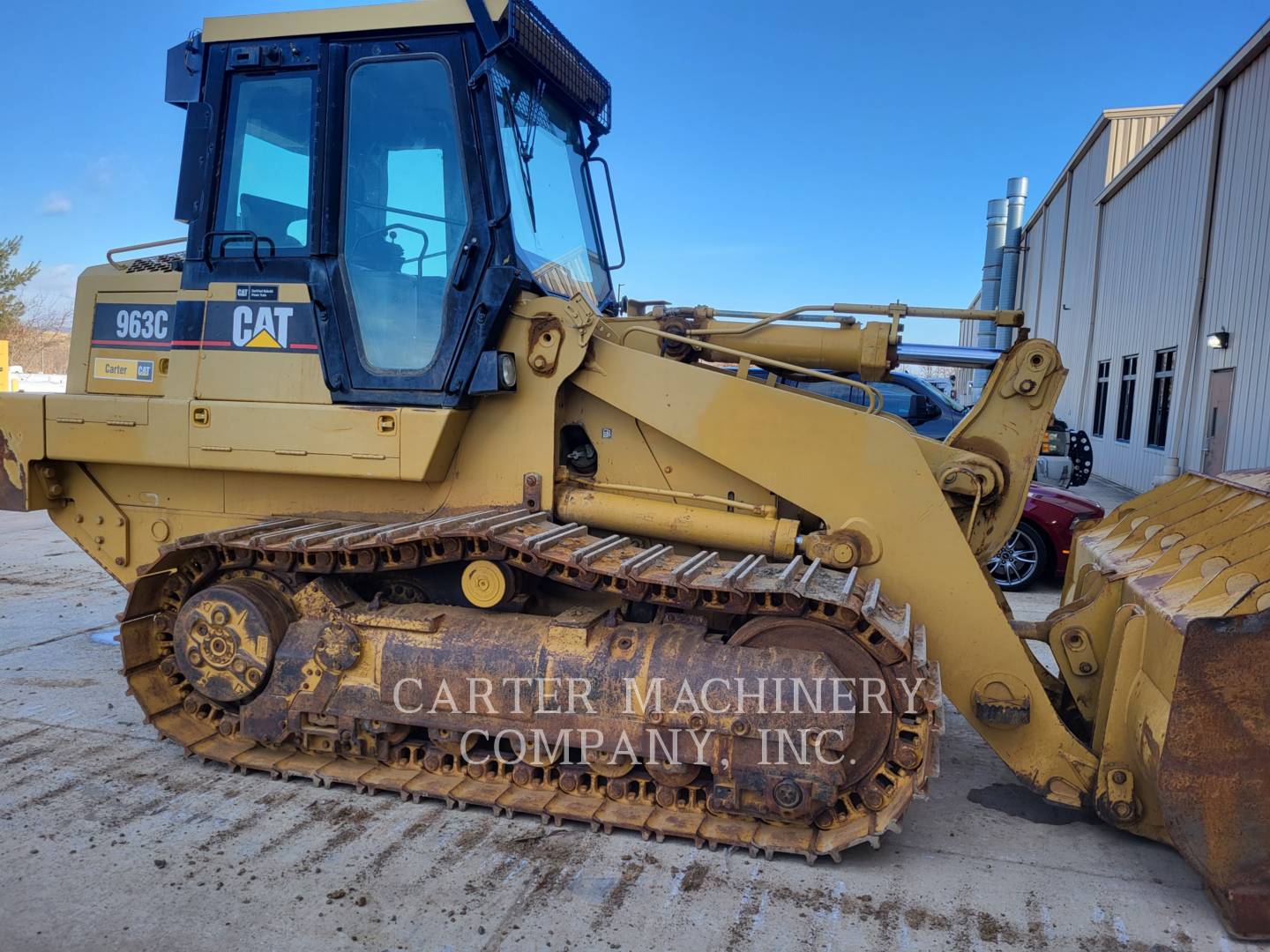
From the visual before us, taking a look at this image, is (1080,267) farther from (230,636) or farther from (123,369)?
(230,636)

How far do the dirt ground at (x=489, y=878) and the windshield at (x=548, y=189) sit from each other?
252 centimetres

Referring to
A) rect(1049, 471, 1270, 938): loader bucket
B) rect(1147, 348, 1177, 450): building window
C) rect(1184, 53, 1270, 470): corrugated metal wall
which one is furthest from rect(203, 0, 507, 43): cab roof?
rect(1147, 348, 1177, 450): building window

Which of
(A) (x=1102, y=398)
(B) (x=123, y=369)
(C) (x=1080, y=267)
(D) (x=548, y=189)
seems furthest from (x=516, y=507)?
(C) (x=1080, y=267)

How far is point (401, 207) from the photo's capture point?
4.08 meters

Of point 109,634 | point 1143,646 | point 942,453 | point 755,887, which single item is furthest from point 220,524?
point 1143,646

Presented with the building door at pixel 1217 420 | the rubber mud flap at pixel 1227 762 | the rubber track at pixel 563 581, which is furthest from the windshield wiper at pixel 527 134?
the building door at pixel 1217 420

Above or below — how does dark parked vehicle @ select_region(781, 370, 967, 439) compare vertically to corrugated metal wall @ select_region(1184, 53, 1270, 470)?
below

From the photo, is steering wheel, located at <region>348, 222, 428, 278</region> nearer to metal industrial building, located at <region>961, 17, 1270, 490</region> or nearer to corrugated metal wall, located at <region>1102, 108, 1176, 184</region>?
metal industrial building, located at <region>961, 17, 1270, 490</region>

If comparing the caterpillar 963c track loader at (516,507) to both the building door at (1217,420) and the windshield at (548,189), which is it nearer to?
the windshield at (548,189)

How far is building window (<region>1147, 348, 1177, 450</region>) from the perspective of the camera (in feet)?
53.5

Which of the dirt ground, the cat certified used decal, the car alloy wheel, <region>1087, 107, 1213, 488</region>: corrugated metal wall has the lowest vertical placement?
the dirt ground

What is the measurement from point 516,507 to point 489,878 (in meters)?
1.60

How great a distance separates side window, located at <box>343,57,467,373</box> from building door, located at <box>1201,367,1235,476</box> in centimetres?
1284

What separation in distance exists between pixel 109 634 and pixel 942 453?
18.0 ft
